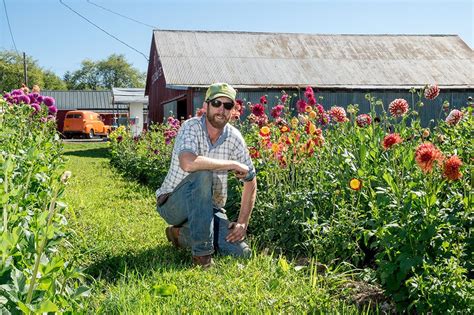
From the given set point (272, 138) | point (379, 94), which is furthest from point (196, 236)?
point (379, 94)

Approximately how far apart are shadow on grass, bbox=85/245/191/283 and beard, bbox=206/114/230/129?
97cm

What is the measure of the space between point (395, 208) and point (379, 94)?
17.4 metres

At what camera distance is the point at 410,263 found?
2912 mm

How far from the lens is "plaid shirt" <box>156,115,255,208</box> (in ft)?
13.6

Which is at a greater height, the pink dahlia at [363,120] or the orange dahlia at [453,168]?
the pink dahlia at [363,120]

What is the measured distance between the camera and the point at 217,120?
4195mm

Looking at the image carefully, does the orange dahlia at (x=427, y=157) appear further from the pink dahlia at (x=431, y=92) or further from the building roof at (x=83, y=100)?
the building roof at (x=83, y=100)

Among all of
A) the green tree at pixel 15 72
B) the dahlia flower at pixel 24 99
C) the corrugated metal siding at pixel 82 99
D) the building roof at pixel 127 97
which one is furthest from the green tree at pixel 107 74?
the dahlia flower at pixel 24 99

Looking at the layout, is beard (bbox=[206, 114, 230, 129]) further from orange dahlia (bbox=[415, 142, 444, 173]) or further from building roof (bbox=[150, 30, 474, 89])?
building roof (bbox=[150, 30, 474, 89])

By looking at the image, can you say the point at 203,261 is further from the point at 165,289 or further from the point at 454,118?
the point at 454,118

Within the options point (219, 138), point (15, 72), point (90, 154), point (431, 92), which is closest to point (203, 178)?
point (219, 138)

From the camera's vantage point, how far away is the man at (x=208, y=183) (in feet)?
13.1

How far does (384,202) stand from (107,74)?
98903 mm

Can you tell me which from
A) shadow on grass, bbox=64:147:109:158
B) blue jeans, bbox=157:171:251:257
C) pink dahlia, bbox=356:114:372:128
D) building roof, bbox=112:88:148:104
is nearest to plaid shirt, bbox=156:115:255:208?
blue jeans, bbox=157:171:251:257
